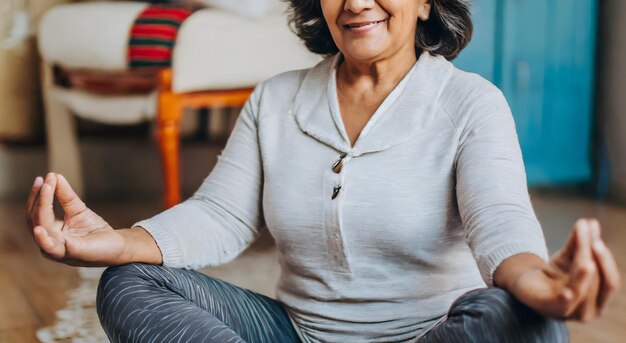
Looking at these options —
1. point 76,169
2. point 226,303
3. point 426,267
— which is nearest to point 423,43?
point 426,267

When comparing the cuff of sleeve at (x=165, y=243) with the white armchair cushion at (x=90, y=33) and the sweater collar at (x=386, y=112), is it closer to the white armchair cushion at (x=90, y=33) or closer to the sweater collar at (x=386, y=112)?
the sweater collar at (x=386, y=112)

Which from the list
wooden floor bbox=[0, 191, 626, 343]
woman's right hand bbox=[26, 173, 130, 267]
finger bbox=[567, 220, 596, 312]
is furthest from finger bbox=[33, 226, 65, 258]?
wooden floor bbox=[0, 191, 626, 343]

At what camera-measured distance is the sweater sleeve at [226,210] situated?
Answer: 1.05 metres

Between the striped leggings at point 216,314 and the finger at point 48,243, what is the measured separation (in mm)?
78

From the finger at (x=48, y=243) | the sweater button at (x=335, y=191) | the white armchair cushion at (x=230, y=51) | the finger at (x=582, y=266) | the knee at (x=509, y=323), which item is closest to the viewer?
the finger at (x=582, y=266)

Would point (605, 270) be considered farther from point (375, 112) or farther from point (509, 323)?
point (375, 112)

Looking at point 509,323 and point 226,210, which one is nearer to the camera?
point 509,323

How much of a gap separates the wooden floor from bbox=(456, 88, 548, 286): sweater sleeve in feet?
2.39

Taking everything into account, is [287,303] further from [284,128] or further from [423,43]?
[423,43]

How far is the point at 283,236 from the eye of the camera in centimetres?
106

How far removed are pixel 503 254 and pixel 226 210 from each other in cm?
43

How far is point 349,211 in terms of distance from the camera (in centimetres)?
99

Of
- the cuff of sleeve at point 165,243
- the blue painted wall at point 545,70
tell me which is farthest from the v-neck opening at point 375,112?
the blue painted wall at point 545,70

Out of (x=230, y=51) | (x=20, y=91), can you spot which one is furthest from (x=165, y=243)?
(x=20, y=91)
